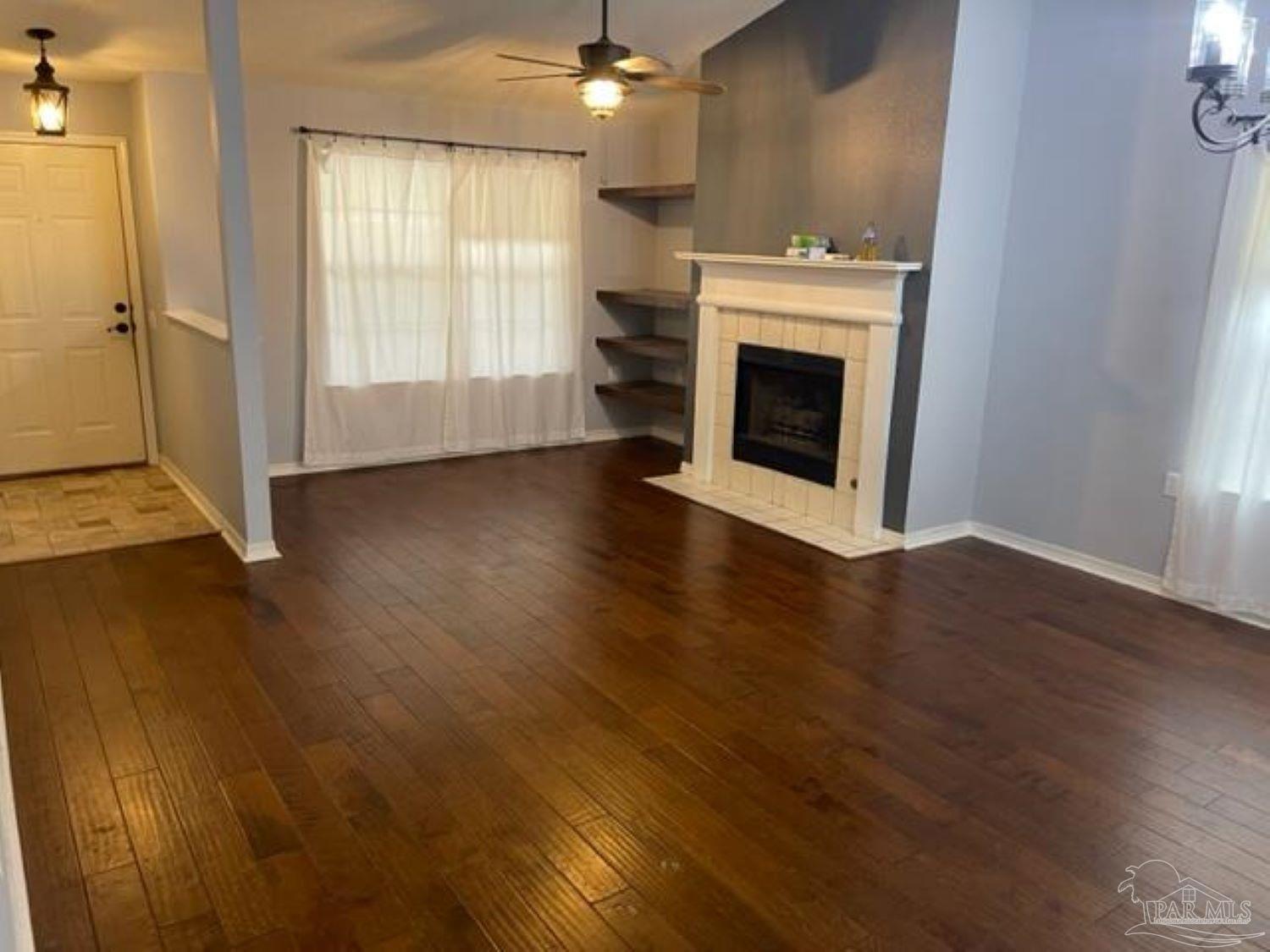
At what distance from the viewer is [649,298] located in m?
6.70

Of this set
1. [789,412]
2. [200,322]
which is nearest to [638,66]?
[789,412]

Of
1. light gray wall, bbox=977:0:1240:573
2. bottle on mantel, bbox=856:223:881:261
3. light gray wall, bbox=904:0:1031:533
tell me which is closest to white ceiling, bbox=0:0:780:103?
light gray wall, bbox=904:0:1031:533

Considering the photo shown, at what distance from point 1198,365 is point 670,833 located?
3.21 meters

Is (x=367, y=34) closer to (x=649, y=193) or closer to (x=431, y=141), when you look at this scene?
(x=431, y=141)

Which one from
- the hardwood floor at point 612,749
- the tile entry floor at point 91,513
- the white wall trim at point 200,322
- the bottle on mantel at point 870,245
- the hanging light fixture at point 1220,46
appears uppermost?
the hanging light fixture at point 1220,46

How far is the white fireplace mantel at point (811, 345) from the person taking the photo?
4.71 metres

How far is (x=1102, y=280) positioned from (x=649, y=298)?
3.20m

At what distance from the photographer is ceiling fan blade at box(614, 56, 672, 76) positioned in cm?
366

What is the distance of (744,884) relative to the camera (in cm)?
225

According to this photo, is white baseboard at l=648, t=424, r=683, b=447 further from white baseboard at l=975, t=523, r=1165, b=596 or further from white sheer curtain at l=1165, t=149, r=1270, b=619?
white sheer curtain at l=1165, t=149, r=1270, b=619

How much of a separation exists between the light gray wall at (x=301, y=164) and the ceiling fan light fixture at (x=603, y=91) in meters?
2.60

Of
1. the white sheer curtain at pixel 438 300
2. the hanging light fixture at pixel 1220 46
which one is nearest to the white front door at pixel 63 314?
the white sheer curtain at pixel 438 300

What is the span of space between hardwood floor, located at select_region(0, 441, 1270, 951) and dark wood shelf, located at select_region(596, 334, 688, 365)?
2.46m

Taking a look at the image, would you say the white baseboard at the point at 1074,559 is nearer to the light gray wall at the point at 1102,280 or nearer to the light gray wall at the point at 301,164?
the light gray wall at the point at 1102,280
